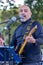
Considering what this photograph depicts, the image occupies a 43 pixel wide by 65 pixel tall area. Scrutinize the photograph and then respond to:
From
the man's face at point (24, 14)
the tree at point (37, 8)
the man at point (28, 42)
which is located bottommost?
the tree at point (37, 8)

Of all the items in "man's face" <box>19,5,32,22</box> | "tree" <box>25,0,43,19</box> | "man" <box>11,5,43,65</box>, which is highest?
"man's face" <box>19,5,32,22</box>

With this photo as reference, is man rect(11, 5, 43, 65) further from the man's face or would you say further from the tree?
the tree

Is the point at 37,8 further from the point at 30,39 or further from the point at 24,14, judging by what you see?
the point at 30,39

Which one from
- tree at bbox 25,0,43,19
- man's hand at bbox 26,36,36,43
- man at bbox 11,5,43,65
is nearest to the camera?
man's hand at bbox 26,36,36,43

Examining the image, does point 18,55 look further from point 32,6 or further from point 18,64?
point 32,6

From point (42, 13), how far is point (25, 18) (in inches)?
150

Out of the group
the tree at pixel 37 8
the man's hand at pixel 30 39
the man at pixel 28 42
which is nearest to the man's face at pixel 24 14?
the man at pixel 28 42

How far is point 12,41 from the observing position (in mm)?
3426

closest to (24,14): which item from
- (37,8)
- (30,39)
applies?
(30,39)

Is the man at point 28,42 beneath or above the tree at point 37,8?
above

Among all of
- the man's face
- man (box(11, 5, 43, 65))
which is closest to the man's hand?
man (box(11, 5, 43, 65))

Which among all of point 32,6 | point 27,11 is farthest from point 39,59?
point 32,6

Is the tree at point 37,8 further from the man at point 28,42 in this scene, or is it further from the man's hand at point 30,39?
the man's hand at point 30,39


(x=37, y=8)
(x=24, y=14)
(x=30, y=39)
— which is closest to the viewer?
(x=30, y=39)
